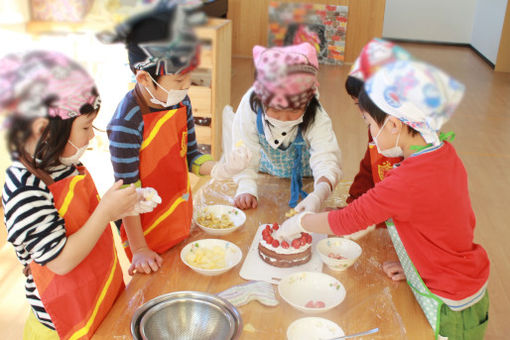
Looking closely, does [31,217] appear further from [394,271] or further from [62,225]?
[394,271]

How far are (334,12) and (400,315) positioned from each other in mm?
745

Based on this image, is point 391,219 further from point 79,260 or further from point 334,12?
point 79,260

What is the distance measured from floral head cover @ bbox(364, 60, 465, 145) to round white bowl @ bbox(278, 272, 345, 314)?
0.50 m

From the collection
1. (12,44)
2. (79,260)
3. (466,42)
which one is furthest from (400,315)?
(466,42)

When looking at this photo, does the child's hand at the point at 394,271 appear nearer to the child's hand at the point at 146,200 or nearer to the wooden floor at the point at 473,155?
the wooden floor at the point at 473,155

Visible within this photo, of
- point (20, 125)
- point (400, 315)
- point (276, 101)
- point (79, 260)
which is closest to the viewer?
point (20, 125)

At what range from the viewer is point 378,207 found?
3.82 feet

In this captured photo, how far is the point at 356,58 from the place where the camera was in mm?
846

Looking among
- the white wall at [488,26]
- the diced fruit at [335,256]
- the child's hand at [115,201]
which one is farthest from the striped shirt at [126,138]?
the white wall at [488,26]

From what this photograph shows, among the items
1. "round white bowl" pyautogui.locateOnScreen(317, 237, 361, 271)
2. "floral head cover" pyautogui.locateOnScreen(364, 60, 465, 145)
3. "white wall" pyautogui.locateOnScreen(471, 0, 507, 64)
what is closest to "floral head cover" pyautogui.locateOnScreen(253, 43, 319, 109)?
"floral head cover" pyautogui.locateOnScreen(364, 60, 465, 145)

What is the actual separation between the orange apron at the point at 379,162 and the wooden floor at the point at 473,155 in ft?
0.68

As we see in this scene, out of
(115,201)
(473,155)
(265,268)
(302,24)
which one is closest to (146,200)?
(115,201)

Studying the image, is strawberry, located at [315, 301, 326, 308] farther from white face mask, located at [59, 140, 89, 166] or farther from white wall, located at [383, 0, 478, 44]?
white wall, located at [383, 0, 478, 44]

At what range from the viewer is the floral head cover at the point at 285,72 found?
72cm
